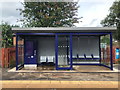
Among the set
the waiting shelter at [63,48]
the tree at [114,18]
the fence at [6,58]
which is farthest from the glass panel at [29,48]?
the tree at [114,18]

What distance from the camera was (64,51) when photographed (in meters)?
15.3

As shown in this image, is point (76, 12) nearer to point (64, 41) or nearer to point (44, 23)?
point (44, 23)

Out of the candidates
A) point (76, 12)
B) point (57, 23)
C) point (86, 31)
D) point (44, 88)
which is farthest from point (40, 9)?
point (44, 88)

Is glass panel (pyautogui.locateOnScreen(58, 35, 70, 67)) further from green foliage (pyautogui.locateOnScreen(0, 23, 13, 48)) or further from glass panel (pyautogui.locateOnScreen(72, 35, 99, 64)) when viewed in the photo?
green foliage (pyautogui.locateOnScreen(0, 23, 13, 48))

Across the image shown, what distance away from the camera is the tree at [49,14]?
27344 mm

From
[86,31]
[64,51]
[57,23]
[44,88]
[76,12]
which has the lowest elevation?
[44,88]

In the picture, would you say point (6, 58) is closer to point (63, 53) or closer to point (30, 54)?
point (30, 54)

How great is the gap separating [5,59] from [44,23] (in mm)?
12286

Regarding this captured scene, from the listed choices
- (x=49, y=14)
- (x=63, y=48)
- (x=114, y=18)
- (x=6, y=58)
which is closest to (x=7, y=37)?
(x=49, y=14)

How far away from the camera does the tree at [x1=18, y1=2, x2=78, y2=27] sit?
2734 centimetres

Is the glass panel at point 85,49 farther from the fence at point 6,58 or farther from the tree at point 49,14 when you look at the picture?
the tree at point 49,14

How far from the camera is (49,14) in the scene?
1099 inches

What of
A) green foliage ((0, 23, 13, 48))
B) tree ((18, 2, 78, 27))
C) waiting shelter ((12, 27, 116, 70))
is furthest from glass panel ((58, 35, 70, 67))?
green foliage ((0, 23, 13, 48))

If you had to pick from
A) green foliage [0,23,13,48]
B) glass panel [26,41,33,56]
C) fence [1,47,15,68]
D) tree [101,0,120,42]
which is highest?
tree [101,0,120,42]
